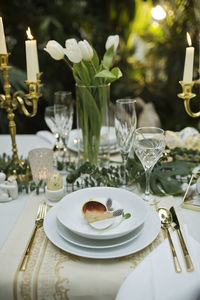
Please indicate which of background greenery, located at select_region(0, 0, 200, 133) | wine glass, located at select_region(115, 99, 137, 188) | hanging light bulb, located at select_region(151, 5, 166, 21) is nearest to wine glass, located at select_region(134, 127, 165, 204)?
wine glass, located at select_region(115, 99, 137, 188)

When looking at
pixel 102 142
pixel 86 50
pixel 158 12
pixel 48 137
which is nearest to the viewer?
pixel 86 50

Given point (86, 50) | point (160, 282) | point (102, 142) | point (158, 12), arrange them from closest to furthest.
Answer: point (160, 282), point (86, 50), point (102, 142), point (158, 12)

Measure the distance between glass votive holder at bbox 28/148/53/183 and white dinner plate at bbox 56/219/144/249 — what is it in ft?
1.06

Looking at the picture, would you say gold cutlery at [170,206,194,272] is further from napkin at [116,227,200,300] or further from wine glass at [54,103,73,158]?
wine glass at [54,103,73,158]

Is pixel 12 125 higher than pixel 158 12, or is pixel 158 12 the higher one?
pixel 158 12

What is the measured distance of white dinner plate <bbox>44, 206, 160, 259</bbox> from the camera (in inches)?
29.4

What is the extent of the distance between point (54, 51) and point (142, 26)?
3.39 m

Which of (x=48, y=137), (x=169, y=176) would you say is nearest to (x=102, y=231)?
(x=169, y=176)

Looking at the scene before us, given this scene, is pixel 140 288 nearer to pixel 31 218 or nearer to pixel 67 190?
pixel 31 218

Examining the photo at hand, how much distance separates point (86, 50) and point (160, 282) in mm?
732

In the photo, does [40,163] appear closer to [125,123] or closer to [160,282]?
[125,123]

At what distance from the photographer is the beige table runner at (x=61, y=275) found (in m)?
0.70

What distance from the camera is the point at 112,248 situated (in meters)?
0.77

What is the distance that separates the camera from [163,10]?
3396mm
